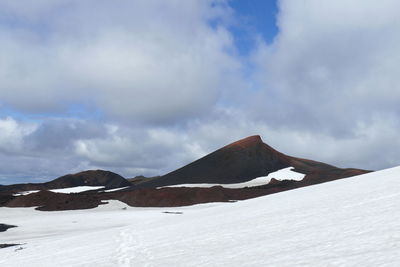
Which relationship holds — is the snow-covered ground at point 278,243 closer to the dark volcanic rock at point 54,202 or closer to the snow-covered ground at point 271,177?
the dark volcanic rock at point 54,202

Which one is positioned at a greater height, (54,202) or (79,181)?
(79,181)

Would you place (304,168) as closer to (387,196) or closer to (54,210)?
(54,210)

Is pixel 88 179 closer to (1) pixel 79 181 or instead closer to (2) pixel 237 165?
(1) pixel 79 181

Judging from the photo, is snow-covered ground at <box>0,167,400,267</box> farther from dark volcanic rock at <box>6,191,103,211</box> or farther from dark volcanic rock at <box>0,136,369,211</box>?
dark volcanic rock at <box>0,136,369,211</box>

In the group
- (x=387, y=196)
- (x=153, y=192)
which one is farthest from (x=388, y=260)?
(x=153, y=192)

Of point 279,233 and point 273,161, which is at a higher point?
point 273,161

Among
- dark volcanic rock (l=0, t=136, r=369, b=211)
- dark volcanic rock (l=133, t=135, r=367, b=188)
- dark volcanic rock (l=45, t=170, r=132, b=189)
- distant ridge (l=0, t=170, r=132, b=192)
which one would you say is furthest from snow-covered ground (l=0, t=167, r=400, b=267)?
distant ridge (l=0, t=170, r=132, b=192)

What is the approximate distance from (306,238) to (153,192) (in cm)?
4946

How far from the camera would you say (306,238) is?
10.1 metres

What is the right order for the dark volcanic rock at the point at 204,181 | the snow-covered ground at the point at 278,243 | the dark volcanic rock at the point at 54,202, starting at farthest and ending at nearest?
the dark volcanic rock at the point at 204,181 < the dark volcanic rock at the point at 54,202 < the snow-covered ground at the point at 278,243

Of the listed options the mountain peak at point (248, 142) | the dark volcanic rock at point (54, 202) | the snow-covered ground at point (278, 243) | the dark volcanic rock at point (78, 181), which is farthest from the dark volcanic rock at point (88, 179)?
the snow-covered ground at point (278, 243)

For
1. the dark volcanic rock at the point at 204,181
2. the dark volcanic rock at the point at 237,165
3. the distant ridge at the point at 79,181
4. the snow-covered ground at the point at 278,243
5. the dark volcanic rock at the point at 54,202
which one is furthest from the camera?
the distant ridge at the point at 79,181

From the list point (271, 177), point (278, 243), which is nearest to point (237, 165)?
point (271, 177)

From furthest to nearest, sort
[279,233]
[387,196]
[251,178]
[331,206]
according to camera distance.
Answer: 1. [251,178]
2. [331,206]
3. [387,196]
4. [279,233]
